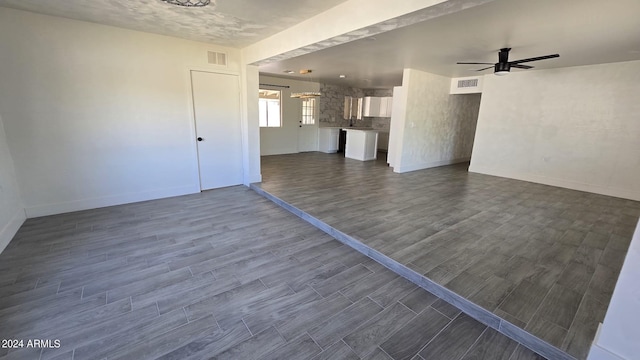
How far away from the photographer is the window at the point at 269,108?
8.97 metres

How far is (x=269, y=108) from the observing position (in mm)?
9086

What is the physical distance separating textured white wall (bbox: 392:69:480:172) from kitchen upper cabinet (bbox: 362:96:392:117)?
2332 mm

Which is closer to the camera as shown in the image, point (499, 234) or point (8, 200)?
point (8, 200)

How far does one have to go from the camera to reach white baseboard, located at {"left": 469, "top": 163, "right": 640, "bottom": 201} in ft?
16.9

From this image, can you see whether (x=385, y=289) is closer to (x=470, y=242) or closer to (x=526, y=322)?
(x=526, y=322)

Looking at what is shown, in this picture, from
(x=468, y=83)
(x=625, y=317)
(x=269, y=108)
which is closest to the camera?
(x=625, y=317)

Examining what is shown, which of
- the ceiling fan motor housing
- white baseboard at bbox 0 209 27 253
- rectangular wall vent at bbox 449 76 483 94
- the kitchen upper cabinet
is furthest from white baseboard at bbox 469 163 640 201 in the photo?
white baseboard at bbox 0 209 27 253

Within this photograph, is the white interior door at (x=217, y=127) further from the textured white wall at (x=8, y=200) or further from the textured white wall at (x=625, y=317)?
the textured white wall at (x=625, y=317)

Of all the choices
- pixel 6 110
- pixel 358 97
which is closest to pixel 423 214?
pixel 6 110

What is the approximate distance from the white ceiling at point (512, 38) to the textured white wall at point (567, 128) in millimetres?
467

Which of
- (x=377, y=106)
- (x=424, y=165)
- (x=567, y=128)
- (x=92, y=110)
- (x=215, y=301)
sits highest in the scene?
(x=377, y=106)

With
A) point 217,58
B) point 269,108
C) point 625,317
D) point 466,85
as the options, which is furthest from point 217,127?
point 466,85

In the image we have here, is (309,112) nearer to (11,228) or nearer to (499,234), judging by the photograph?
(499,234)

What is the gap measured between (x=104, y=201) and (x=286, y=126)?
6.07 meters
